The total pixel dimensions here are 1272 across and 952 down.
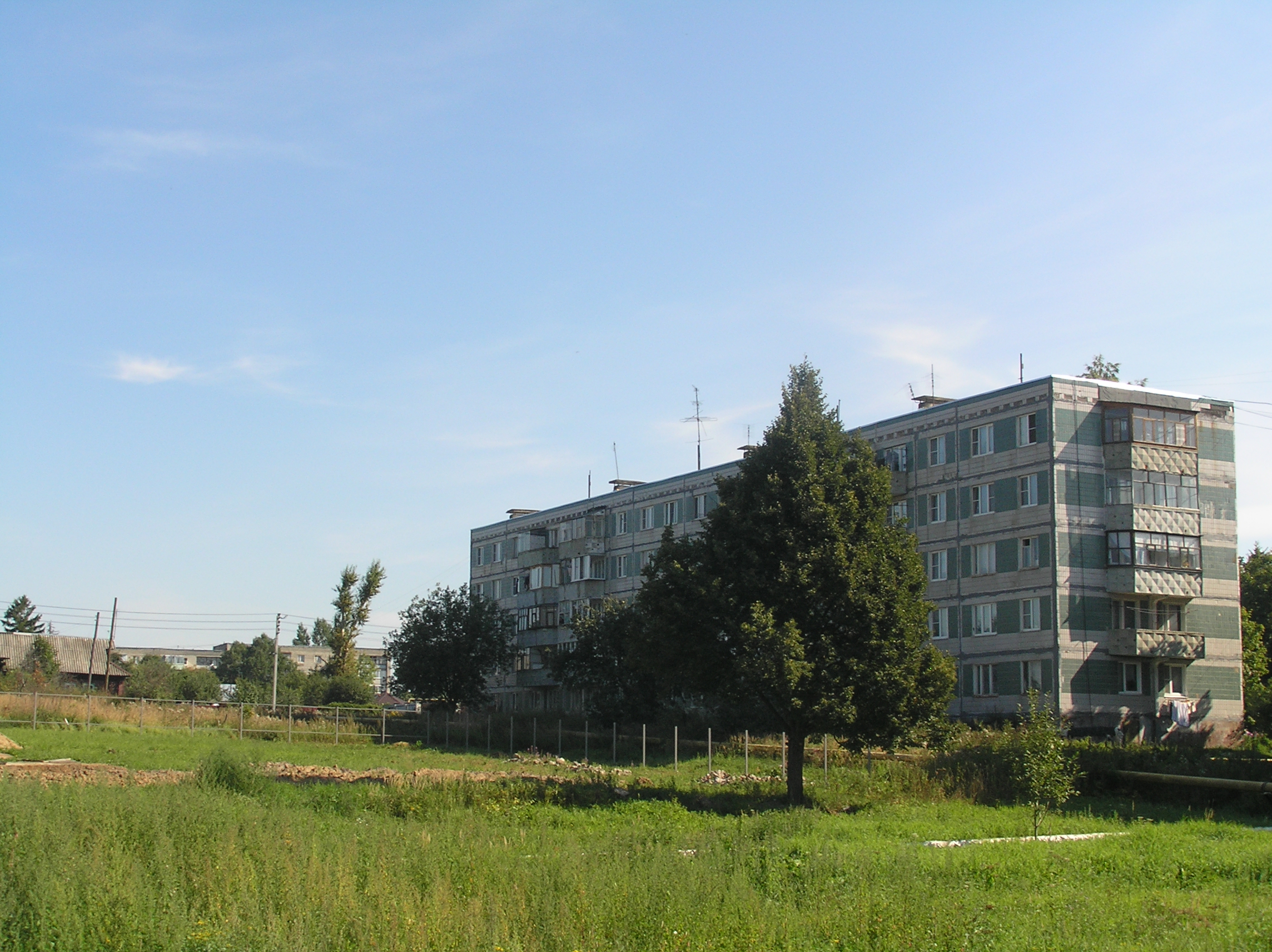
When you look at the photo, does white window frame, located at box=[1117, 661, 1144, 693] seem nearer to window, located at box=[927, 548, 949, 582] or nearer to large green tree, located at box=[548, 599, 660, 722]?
window, located at box=[927, 548, 949, 582]

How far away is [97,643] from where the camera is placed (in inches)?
4193

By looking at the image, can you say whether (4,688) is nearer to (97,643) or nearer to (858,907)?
(97,643)

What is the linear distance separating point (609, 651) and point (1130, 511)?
1065 inches

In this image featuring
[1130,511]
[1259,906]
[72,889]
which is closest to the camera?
[72,889]

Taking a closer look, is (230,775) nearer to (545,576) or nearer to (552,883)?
(552,883)

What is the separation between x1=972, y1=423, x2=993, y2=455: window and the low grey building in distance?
0.21ft

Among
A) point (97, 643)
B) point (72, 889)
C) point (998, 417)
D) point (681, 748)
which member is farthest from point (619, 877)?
point (97, 643)

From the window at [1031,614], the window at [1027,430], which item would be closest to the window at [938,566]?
the window at [1031,614]

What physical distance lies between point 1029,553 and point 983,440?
604 cm

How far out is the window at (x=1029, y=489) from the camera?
5284 centimetres

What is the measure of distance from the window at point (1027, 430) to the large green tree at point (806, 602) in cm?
2387

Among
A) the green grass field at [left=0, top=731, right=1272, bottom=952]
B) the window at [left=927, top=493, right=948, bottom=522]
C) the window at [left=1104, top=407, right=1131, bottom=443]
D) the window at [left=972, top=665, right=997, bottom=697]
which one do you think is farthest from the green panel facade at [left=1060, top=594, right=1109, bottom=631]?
the green grass field at [left=0, top=731, right=1272, bottom=952]

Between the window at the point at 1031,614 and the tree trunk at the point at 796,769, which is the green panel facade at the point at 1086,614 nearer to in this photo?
the window at the point at 1031,614

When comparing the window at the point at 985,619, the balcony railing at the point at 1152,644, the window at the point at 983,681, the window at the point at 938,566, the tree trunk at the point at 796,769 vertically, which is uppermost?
the window at the point at 938,566
